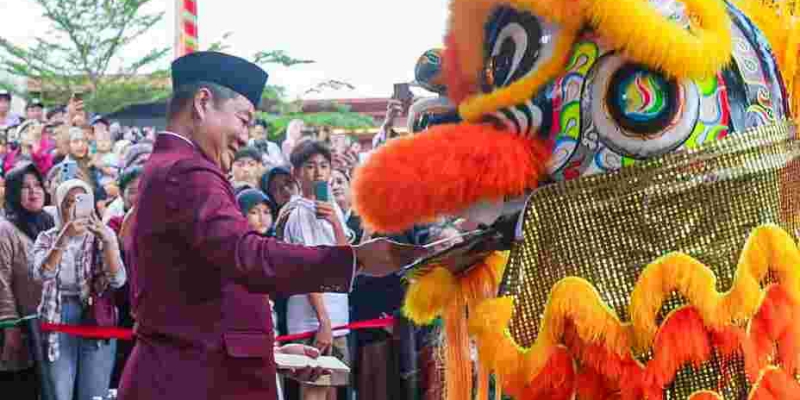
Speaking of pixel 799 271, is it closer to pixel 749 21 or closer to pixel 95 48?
pixel 749 21

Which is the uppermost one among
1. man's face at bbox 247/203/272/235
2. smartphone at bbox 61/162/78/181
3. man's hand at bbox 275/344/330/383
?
smartphone at bbox 61/162/78/181

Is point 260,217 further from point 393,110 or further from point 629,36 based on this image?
point 629,36

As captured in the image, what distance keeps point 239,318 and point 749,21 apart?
166 centimetres

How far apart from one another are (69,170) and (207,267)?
176 inches

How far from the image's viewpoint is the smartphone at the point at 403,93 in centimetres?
728

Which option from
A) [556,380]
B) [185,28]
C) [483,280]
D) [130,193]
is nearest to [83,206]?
[130,193]

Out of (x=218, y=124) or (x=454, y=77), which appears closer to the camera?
(x=454, y=77)

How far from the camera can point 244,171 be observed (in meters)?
7.33

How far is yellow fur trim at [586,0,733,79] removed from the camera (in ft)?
8.80

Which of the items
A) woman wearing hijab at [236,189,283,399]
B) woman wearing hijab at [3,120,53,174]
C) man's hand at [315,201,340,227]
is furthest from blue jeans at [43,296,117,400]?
woman wearing hijab at [3,120,53,174]

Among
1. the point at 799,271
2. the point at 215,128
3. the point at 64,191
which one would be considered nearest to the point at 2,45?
the point at 64,191

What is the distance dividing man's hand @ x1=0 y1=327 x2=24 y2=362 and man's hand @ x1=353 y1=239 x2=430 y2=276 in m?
3.41

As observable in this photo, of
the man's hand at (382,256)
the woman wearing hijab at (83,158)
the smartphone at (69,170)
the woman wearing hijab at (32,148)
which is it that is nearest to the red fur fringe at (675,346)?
the man's hand at (382,256)

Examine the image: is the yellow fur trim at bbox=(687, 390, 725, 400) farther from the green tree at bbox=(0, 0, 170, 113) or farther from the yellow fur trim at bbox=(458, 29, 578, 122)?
the green tree at bbox=(0, 0, 170, 113)
